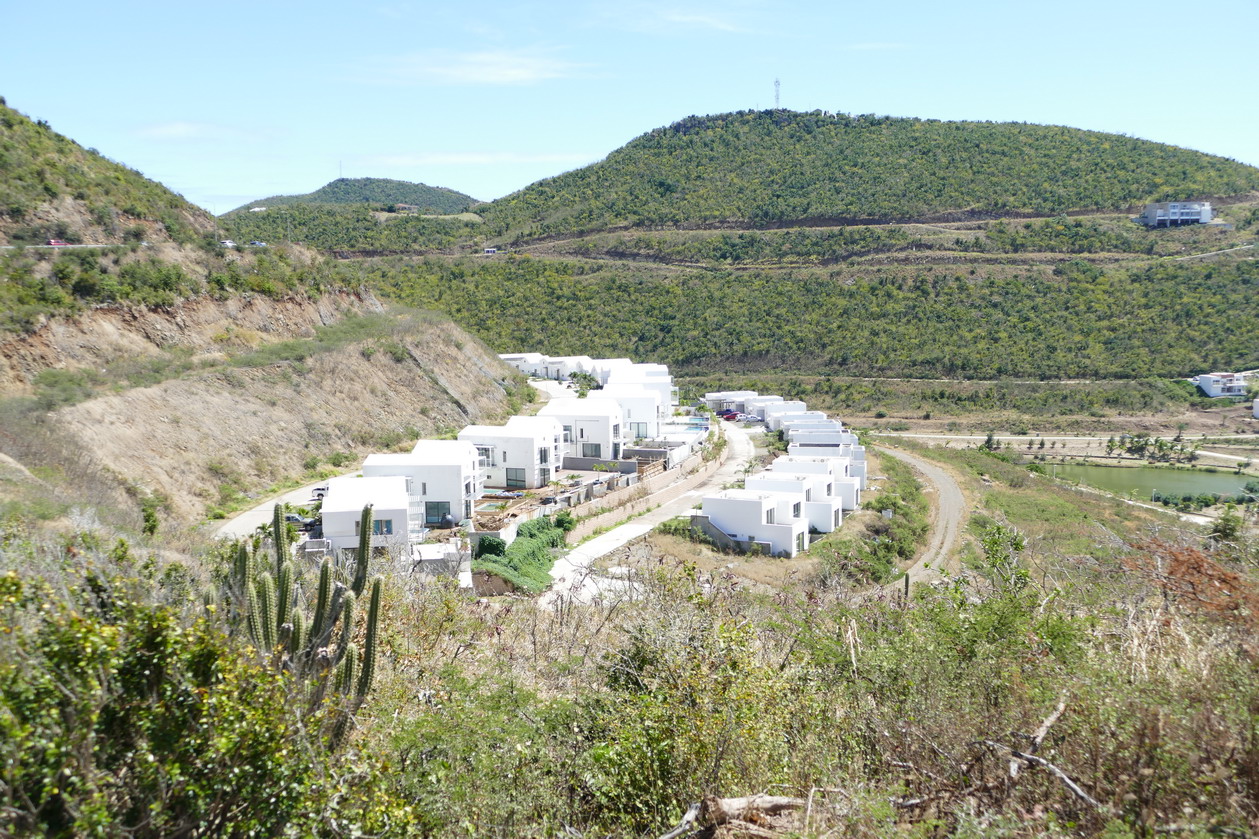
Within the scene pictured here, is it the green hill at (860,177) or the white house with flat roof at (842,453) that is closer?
the white house with flat roof at (842,453)

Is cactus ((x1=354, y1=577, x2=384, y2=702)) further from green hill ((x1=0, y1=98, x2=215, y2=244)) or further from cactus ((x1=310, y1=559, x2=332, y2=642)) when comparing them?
green hill ((x1=0, y1=98, x2=215, y2=244))

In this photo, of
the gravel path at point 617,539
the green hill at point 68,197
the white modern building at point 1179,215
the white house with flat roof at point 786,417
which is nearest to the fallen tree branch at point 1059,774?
the gravel path at point 617,539

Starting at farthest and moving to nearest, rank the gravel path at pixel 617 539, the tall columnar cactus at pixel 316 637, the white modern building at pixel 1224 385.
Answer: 1. the white modern building at pixel 1224 385
2. the gravel path at pixel 617 539
3. the tall columnar cactus at pixel 316 637

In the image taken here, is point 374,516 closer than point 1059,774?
No

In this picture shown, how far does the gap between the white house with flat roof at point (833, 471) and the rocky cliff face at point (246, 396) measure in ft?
34.5

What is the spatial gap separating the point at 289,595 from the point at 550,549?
12.0m

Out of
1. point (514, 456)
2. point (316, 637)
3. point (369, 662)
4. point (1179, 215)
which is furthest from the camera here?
point (1179, 215)

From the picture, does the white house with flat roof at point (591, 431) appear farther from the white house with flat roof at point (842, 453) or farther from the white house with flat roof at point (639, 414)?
the white house with flat roof at point (842, 453)

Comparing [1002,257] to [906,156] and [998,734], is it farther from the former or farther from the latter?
[998,734]

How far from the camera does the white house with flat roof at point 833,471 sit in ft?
77.2

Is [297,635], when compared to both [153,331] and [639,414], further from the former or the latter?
[639,414]

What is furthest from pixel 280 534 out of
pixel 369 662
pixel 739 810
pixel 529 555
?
pixel 529 555

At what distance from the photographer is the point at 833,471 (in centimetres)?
2436

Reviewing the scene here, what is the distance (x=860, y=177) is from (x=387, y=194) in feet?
193
